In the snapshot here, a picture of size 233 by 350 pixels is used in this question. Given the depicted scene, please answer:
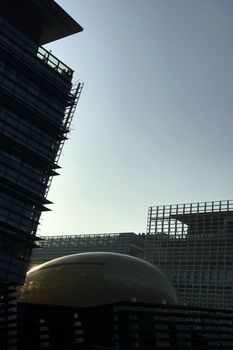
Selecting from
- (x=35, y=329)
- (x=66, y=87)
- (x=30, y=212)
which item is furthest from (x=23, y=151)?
(x=35, y=329)

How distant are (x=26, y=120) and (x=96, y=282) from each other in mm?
36451

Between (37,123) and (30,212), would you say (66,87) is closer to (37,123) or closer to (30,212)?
(37,123)

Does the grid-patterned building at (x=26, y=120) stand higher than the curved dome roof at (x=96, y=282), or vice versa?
the grid-patterned building at (x=26, y=120)

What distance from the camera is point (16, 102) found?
64500 millimetres

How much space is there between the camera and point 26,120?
66.8m

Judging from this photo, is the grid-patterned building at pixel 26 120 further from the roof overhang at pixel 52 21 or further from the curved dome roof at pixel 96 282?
the curved dome roof at pixel 96 282

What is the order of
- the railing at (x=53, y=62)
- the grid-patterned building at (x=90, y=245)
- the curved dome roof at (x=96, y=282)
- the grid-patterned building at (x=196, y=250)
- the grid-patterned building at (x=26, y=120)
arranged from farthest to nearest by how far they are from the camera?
1. the grid-patterned building at (x=90, y=245)
2. the grid-patterned building at (x=196, y=250)
3. the railing at (x=53, y=62)
4. the grid-patterned building at (x=26, y=120)
5. the curved dome roof at (x=96, y=282)

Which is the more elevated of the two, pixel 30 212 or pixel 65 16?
pixel 65 16

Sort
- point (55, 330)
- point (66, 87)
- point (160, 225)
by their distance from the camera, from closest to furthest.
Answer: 1. point (55, 330)
2. point (66, 87)
3. point (160, 225)

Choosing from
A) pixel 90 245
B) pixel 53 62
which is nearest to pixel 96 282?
pixel 53 62

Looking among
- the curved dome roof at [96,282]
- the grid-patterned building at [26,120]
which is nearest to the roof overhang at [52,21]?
the grid-patterned building at [26,120]

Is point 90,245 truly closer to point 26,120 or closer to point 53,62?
point 53,62

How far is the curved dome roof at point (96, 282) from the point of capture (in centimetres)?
3475

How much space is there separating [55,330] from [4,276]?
32551 millimetres
